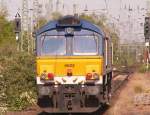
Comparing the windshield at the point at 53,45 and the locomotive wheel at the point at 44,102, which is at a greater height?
the windshield at the point at 53,45

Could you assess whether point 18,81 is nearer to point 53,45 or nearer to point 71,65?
point 53,45

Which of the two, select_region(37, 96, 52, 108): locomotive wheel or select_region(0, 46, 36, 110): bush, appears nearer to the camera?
select_region(37, 96, 52, 108): locomotive wheel

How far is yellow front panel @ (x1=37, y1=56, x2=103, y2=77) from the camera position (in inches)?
691

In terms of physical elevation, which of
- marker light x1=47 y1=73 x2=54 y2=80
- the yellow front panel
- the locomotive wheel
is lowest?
the locomotive wheel

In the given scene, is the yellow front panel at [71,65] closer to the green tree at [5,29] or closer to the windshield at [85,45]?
the windshield at [85,45]

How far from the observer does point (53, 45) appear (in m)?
17.9

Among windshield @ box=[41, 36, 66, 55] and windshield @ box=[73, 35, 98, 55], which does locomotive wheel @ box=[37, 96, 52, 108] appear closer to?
windshield @ box=[41, 36, 66, 55]

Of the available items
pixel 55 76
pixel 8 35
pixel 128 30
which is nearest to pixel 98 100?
pixel 55 76

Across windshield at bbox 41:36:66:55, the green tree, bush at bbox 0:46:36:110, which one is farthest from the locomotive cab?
the green tree

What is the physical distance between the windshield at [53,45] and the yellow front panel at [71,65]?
262mm

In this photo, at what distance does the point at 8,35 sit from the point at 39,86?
3964 cm

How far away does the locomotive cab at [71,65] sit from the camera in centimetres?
1731

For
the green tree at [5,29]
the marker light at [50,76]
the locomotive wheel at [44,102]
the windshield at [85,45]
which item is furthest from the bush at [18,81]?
the green tree at [5,29]

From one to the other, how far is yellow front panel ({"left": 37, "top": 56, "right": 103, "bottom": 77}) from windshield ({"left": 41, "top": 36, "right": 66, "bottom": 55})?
262 mm
